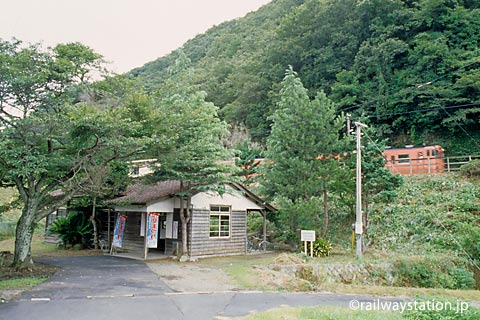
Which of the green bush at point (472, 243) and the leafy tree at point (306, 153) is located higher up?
the leafy tree at point (306, 153)

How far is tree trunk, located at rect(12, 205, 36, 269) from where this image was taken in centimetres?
1095

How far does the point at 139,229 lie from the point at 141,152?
5643 mm

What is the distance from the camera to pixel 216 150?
13.9 meters

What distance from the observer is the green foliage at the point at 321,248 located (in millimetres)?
14781

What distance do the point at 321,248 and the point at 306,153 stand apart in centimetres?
404

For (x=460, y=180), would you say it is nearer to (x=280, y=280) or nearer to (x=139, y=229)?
(x=280, y=280)

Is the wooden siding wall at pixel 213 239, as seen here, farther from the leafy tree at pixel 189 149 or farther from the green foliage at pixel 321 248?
the green foliage at pixel 321 248

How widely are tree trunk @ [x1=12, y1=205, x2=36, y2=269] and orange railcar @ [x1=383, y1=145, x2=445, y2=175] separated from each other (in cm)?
1939

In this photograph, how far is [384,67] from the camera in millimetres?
30047

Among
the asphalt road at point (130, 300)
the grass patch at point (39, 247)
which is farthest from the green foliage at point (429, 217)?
the grass patch at point (39, 247)

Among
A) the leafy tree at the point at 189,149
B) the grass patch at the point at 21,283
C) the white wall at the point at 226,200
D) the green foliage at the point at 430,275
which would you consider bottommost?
the green foliage at the point at 430,275

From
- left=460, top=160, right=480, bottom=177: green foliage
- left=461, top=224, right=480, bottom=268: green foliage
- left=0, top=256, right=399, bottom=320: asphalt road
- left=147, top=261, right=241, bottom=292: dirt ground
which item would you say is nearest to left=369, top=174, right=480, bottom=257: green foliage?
left=461, top=224, right=480, bottom=268: green foliage

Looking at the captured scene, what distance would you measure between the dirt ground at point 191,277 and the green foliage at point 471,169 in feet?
51.6

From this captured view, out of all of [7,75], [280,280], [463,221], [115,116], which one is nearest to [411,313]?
[280,280]
